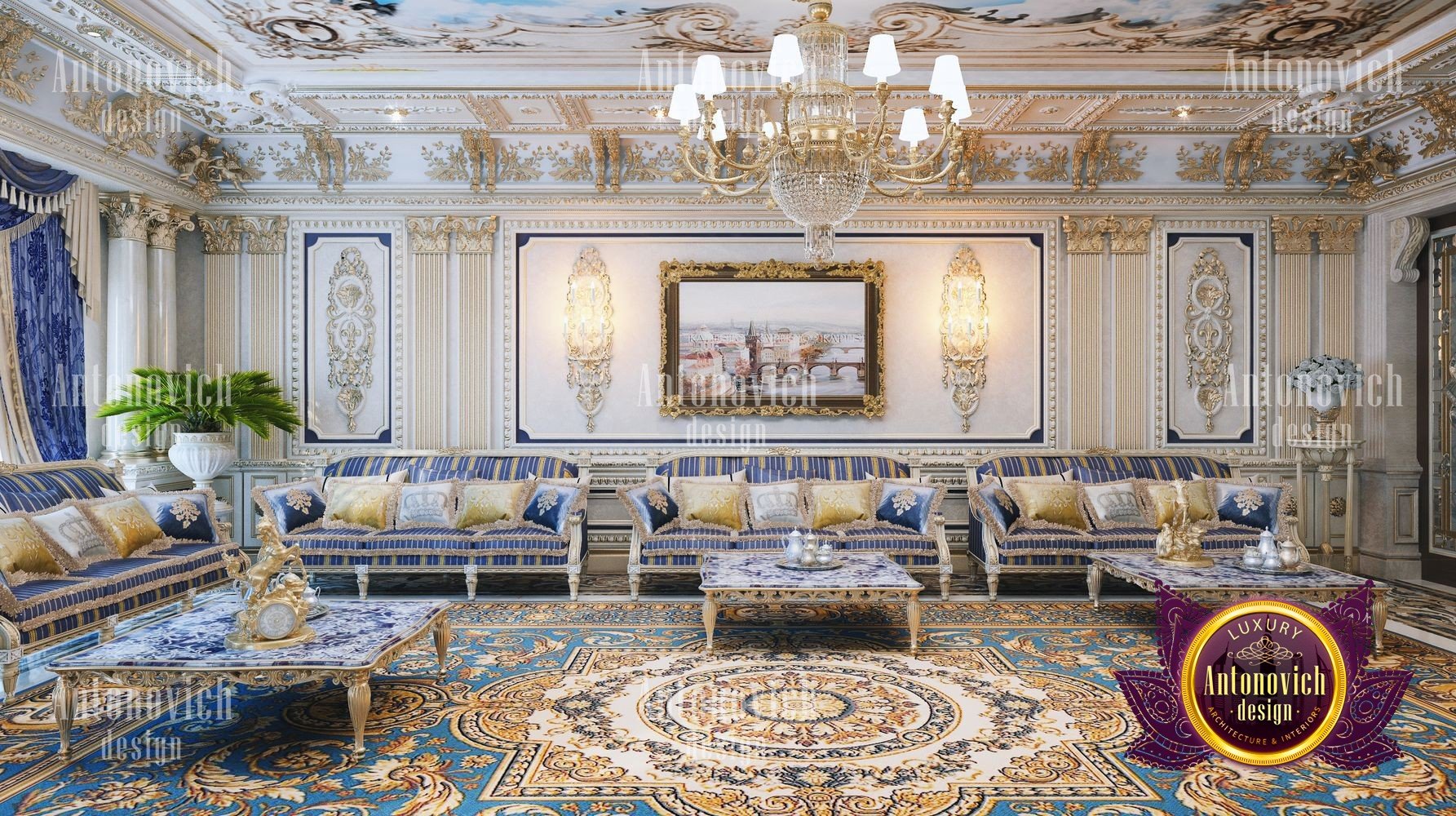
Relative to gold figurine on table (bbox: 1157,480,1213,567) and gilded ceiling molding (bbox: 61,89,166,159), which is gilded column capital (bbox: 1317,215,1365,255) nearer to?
gold figurine on table (bbox: 1157,480,1213,567)

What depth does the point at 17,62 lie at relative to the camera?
5113 mm

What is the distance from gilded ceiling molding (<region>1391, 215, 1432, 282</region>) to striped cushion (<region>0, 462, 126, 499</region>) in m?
9.63

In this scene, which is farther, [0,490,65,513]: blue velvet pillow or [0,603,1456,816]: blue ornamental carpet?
[0,490,65,513]: blue velvet pillow

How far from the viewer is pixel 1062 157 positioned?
7.33m

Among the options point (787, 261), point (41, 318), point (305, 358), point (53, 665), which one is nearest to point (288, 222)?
point (305, 358)

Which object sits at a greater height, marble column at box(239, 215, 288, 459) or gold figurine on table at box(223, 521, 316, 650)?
marble column at box(239, 215, 288, 459)

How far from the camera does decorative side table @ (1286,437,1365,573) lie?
697 centimetres

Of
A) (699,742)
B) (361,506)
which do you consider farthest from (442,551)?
(699,742)

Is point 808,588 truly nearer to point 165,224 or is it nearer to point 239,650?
point 239,650

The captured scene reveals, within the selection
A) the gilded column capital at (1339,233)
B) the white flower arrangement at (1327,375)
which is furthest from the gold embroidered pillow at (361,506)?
the gilded column capital at (1339,233)

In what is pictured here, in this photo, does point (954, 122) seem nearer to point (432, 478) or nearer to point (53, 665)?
point (53, 665)

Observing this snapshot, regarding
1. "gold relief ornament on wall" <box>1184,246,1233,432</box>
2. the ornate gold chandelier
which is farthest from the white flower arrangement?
the ornate gold chandelier

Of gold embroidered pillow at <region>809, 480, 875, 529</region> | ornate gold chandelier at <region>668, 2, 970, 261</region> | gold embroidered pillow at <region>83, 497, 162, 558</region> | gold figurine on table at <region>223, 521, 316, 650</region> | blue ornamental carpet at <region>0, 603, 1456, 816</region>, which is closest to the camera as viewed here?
blue ornamental carpet at <region>0, 603, 1456, 816</region>

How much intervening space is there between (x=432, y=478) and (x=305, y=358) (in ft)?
5.44
